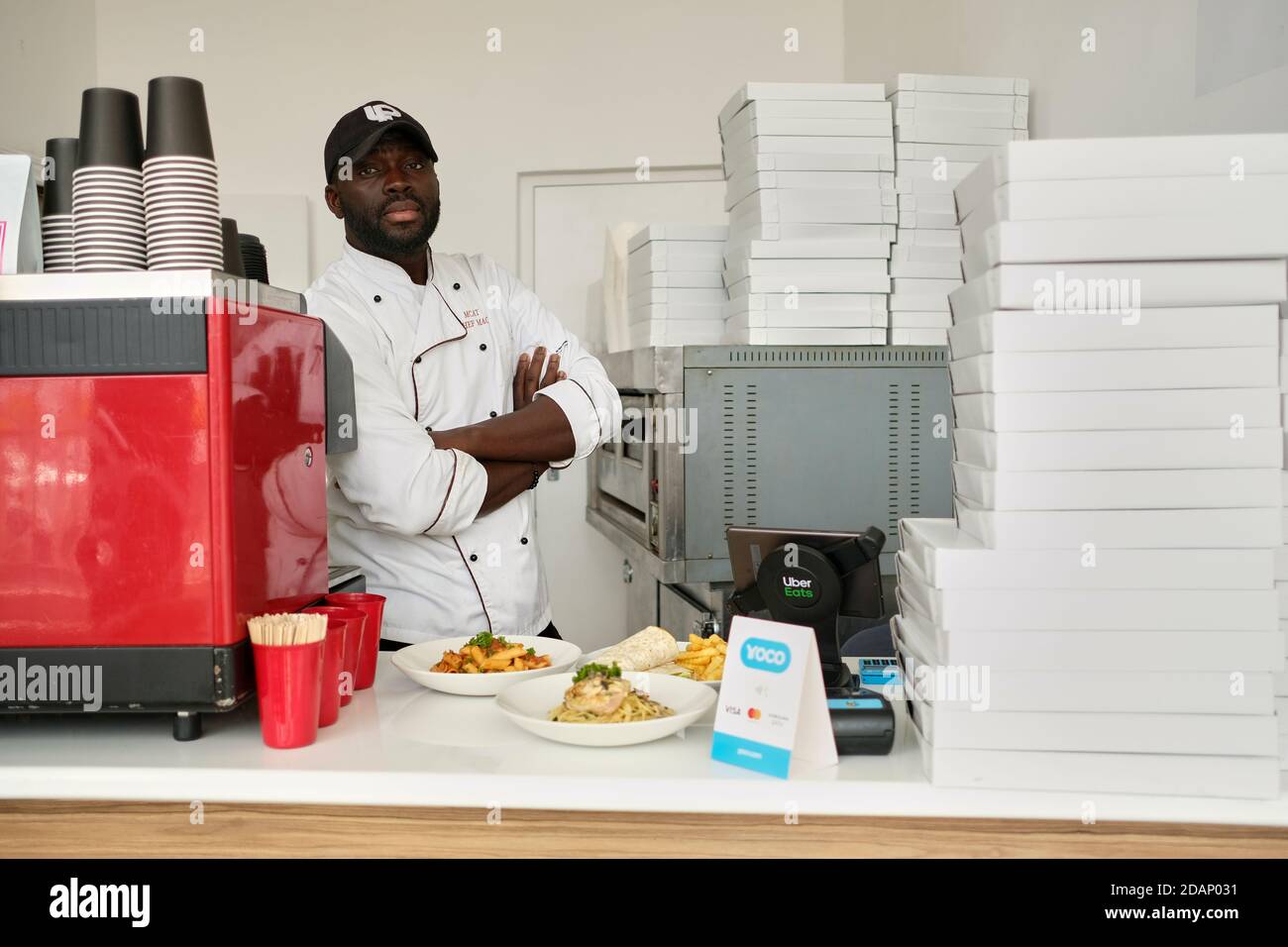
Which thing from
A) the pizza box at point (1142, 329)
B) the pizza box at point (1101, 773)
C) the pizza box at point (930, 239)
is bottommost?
the pizza box at point (1101, 773)

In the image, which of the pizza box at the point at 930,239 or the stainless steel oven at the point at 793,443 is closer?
the stainless steel oven at the point at 793,443

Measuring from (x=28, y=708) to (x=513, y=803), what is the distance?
0.63m

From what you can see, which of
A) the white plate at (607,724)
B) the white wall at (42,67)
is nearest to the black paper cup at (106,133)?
the white plate at (607,724)

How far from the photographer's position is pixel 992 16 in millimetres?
3135

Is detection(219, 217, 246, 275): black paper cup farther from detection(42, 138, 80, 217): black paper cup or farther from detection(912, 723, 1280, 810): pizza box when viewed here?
detection(912, 723, 1280, 810): pizza box

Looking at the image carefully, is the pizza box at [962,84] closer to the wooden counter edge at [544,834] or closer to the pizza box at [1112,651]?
the pizza box at [1112,651]

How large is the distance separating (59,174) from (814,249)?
1.87 metres

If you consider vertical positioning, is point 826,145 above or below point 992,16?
below

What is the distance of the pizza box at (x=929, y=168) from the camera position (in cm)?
293

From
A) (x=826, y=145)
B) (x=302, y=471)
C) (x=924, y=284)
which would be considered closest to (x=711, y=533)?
(x=924, y=284)

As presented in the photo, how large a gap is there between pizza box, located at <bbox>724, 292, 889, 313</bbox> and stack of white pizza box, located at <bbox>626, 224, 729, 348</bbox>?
349 millimetres

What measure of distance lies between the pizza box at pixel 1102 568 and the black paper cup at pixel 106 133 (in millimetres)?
1105
